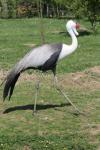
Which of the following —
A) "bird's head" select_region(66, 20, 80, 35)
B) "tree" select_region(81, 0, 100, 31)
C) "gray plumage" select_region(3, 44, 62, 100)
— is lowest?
"tree" select_region(81, 0, 100, 31)

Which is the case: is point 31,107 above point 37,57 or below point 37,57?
below

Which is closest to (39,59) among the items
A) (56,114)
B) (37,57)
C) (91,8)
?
(37,57)

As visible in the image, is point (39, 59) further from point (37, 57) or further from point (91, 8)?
→ point (91, 8)

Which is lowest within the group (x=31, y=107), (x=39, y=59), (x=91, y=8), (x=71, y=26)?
(x=91, y=8)

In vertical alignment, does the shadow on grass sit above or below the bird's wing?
below

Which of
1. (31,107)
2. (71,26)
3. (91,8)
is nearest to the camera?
(71,26)

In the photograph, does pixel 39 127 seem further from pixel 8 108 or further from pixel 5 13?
pixel 5 13

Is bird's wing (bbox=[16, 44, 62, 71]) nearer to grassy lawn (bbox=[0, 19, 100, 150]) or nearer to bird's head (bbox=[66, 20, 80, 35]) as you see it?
bird's head (bbox=[66, 20, 80, 35])

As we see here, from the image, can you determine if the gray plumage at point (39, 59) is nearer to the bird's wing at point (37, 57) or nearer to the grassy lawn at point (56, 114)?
the bird's wing at point (37, 57)

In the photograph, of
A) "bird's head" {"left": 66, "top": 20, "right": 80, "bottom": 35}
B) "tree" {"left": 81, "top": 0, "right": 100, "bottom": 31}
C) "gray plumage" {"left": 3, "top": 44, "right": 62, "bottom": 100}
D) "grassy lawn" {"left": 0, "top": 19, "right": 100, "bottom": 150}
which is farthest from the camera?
"tree" {"left": 81, "top": 0, "right": 100, "bottom": 31}

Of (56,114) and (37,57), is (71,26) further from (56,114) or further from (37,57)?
(56,114)

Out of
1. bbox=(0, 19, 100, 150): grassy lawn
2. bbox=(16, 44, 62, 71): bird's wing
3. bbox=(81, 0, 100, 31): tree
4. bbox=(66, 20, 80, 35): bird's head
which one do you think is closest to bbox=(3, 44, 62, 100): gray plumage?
bbox=(16, 44, 62, 71): bird's wing

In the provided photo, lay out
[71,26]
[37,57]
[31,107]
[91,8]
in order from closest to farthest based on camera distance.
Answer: [37,57] < [71,26] < [31,107] < [91,8]

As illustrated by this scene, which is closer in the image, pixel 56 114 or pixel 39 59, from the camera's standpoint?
pixel 39 59
